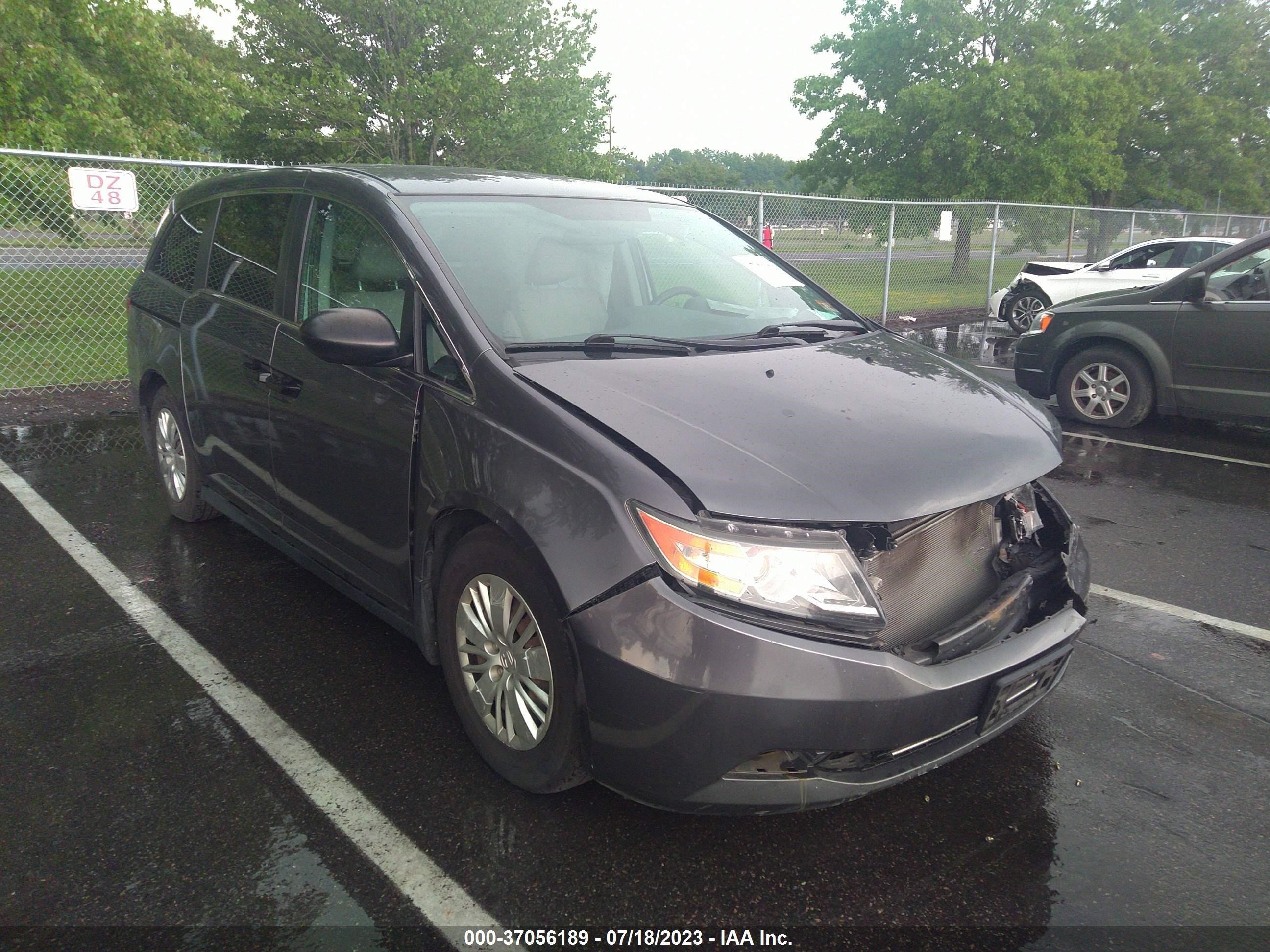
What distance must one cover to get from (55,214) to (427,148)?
16.6m

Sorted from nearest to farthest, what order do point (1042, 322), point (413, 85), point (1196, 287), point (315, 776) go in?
point (315, 776) → point (1196, 287) → point (1042, 322) → point (413, 85)

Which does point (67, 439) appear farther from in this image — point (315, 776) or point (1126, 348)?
point (1126, 348)

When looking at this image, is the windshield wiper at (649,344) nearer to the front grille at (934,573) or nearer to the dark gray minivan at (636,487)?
the dark gray minivan at (636,487)

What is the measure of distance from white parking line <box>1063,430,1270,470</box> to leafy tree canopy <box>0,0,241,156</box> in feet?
38.6

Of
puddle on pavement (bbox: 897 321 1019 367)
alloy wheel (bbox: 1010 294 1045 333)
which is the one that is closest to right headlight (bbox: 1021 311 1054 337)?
puddle on pavement (bbox: 897 321 1019 367)

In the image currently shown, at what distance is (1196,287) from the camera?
6.92m

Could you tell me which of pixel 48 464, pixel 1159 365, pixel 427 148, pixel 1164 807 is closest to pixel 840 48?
pixel 427 148

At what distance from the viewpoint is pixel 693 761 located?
2.14 meters

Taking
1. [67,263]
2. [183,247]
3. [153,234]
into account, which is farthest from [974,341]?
[67,263]

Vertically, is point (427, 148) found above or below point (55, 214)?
above

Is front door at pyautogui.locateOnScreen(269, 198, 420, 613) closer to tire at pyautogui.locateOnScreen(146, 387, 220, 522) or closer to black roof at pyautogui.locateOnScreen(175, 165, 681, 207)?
black roof at pyautogui.locateOnScreen(175, 165, 681, 207)

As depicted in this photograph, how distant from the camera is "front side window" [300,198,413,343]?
3047 millimetres

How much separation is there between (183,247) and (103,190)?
4249mm

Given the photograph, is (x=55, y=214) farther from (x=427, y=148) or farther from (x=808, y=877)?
(x=427, y=148)
